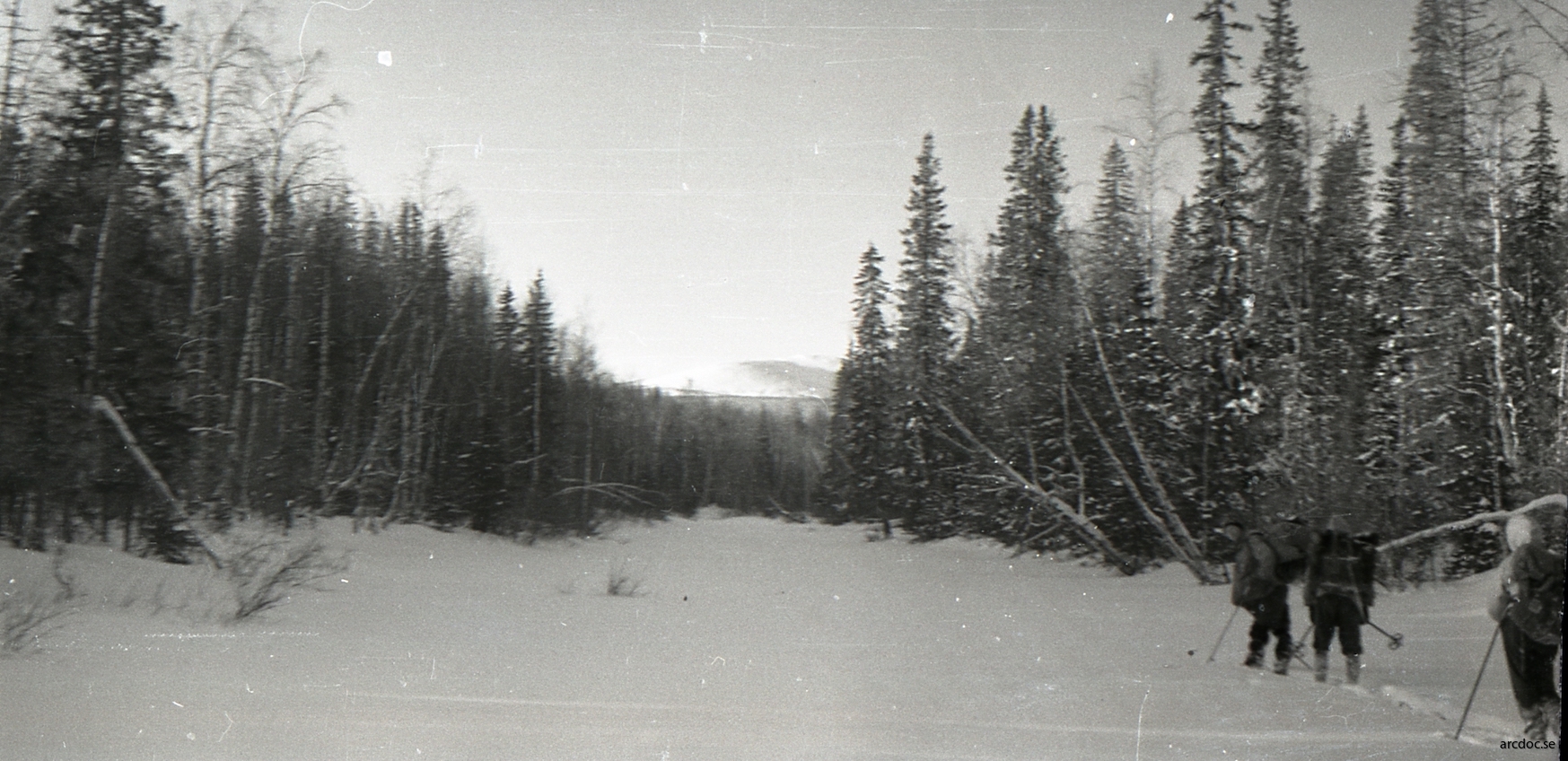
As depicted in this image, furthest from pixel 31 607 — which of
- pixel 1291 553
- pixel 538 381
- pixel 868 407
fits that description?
pixel 868 407

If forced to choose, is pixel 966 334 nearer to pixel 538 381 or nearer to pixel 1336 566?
pixel 1336 566

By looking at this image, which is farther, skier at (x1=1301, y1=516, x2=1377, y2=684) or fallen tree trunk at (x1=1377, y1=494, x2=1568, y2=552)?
skier at (x1=1301, y1=516, x2=1377, y2=684)

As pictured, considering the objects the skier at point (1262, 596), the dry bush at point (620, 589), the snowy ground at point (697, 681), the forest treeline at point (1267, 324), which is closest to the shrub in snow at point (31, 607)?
the snowy ground at point (697, 681)

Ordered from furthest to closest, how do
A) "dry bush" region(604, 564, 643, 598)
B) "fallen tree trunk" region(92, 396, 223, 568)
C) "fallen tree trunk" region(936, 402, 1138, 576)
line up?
1. "fallen tree trunk" region(936, 402, 1138, 576)
2. "dry bush" region(604, 564, 643, 598)
3. "fallen tree trunk" region(92, 396, 223, 568)

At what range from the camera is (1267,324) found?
2122 cm

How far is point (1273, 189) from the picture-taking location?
21.5 metres

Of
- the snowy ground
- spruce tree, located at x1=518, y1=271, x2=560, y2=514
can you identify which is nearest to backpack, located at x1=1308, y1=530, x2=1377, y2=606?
the snowy ground

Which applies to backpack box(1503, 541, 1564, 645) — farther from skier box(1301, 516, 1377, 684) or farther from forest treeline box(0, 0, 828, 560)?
forest treeline box(0, 0, 828, 560)

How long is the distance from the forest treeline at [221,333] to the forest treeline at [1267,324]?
13.3m

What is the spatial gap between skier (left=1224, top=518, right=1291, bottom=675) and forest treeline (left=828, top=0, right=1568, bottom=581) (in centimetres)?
508

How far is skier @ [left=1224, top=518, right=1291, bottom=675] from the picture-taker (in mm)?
9320

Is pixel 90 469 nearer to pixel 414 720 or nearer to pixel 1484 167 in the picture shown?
pixel 414 720

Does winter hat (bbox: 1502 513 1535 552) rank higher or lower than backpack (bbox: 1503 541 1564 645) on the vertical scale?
higher

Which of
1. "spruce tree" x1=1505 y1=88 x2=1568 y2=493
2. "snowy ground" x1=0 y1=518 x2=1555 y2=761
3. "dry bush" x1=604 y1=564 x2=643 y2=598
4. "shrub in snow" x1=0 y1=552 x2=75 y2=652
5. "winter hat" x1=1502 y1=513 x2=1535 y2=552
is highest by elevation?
"spruce tree" x1=1505 y1=88 x2=1568 y2=493
